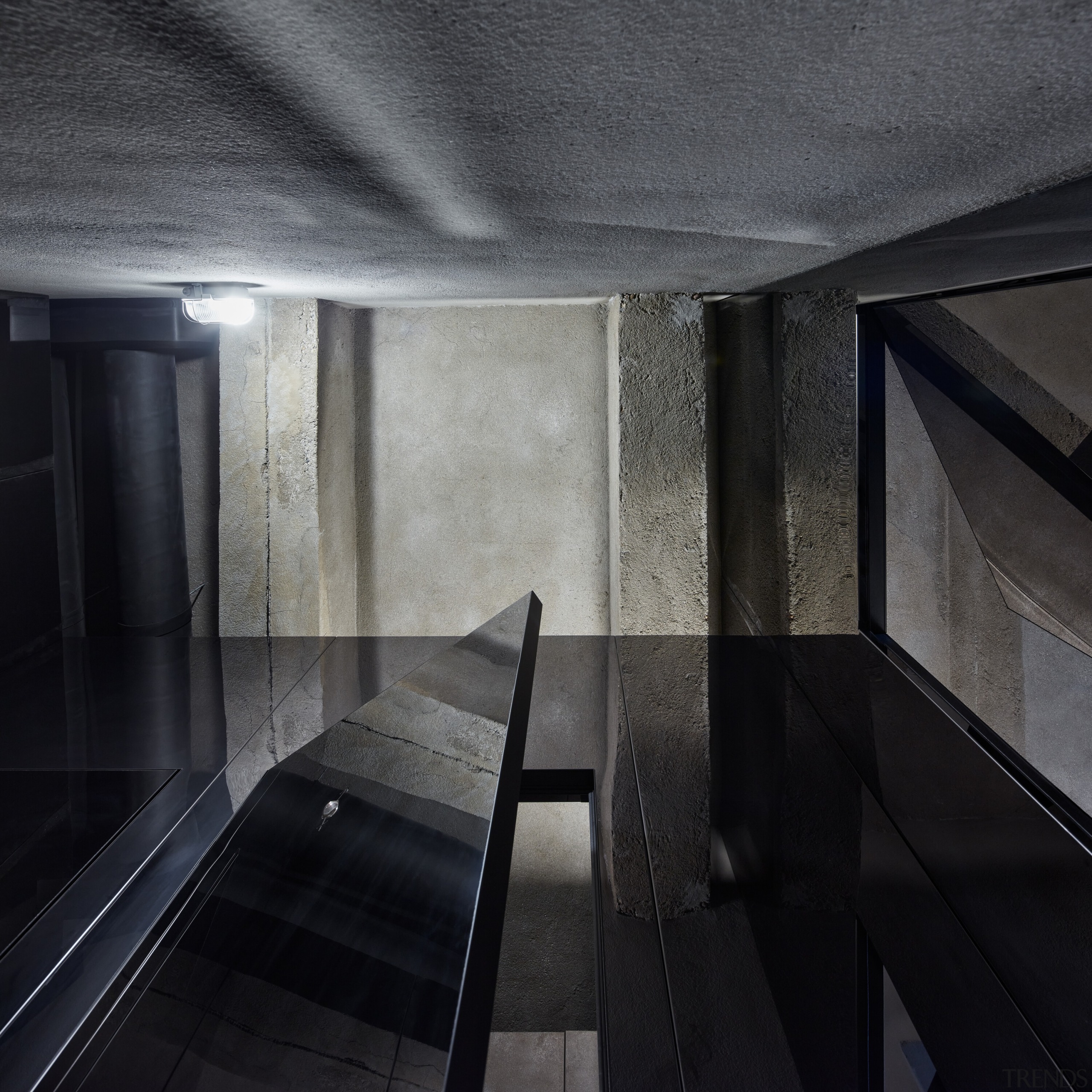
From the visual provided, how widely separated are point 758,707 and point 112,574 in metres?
3.56

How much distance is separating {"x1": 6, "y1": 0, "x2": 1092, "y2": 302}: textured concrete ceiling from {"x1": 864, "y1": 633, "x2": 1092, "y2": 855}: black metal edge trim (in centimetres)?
166

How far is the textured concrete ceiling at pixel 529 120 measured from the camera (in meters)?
0.89

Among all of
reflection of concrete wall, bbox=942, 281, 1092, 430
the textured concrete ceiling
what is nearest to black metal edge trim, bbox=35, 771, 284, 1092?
the textured concrete ceiling

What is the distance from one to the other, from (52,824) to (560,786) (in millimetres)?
1521

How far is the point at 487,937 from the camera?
3.70 ft

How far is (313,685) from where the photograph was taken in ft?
11.5

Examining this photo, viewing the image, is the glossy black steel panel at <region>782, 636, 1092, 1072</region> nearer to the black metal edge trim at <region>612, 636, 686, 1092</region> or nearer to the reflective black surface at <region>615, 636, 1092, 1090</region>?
the reflective black surface at <region>615, 636, 1092, 1090</region>

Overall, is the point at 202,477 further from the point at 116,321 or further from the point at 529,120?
the point at 529,120

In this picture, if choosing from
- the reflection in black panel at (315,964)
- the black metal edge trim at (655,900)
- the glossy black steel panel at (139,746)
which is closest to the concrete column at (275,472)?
the glossy black steel panel at (139,746)

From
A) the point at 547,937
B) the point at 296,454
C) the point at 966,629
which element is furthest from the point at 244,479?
the point at 966,629

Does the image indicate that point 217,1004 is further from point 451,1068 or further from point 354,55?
point 354,55

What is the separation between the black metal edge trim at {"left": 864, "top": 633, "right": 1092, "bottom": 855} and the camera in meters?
2.32

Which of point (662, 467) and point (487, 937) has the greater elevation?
point (662, 467)

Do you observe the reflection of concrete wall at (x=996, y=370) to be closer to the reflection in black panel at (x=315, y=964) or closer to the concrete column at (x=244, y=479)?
the concrete column at (x=244, y=479)
